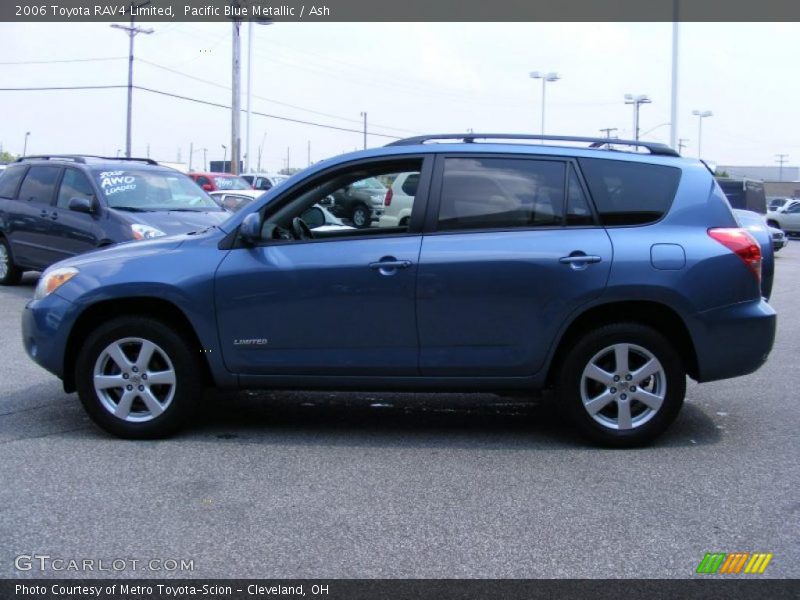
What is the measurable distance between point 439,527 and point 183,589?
1225 mm

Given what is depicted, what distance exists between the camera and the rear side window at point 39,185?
456 inches

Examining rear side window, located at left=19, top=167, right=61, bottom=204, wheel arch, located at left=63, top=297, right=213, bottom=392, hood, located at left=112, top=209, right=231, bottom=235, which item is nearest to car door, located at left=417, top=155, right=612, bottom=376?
wheel arch, located at left=63, top=297, right=213, bottom=392

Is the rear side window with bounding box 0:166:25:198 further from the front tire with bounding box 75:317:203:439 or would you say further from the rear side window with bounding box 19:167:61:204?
the front tire with bounding box 75:317:203:439

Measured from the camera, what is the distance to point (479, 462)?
5.13 m

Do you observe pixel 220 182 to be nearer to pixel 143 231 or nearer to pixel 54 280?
pixel 143 231

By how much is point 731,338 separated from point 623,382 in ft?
2.29

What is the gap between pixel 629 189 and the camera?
5.44 meters

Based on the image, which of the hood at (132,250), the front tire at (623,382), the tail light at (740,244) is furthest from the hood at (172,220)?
the tail light at (740,244)

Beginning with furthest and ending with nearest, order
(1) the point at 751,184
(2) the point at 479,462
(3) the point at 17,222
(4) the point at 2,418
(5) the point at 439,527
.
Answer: (1) the point at 751,184, (3) the point at 17,222, (4) the point at 2,418, (2) the point at 479,462, (5) the point at 439,527

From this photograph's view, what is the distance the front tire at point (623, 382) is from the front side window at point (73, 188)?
7639mm

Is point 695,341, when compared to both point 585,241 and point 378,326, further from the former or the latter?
point 378,326

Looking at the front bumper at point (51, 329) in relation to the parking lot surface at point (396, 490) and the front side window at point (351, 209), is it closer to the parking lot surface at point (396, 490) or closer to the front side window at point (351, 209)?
the parking lot surface at point (396, 490)

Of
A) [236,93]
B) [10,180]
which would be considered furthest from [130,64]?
[10,180]

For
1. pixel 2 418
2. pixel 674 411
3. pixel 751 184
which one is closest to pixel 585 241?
pixel 674 411
